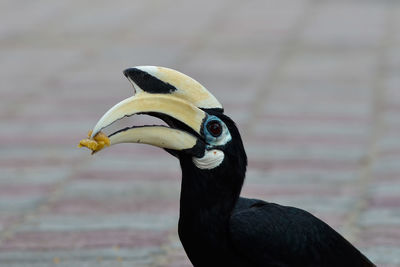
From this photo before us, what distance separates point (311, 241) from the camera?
11.0 ft

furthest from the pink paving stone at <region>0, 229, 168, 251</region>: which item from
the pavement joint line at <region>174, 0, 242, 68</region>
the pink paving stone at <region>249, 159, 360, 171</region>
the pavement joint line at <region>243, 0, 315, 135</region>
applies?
the pavement joint line at <region>174, 0, 242, 68</region>

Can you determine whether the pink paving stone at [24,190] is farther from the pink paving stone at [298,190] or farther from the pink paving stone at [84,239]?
the pink paving stone at [298,190]

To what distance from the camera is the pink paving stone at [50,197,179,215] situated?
17.1 ft

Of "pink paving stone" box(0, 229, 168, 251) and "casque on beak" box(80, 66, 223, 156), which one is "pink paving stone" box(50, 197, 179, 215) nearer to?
"pink paving stone" box(0, 229, 168, 251)

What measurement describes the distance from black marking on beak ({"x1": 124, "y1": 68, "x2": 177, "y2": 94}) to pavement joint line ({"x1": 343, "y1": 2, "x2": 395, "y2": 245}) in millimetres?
1853

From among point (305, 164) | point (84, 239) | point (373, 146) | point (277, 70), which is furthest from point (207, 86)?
point (84, 239)

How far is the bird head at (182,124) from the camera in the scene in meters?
3.11

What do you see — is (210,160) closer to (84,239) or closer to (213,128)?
(213,128)

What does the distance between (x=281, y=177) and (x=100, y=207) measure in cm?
106

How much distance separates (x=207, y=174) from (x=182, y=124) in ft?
0.56

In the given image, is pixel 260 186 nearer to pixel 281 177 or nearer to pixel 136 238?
pixel 281 177

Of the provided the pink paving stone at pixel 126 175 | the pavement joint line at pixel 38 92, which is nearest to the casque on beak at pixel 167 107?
the pink paving stone at pixel 126 175

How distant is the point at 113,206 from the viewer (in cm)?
530

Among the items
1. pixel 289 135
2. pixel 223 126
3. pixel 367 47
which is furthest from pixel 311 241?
pixel 367 47
